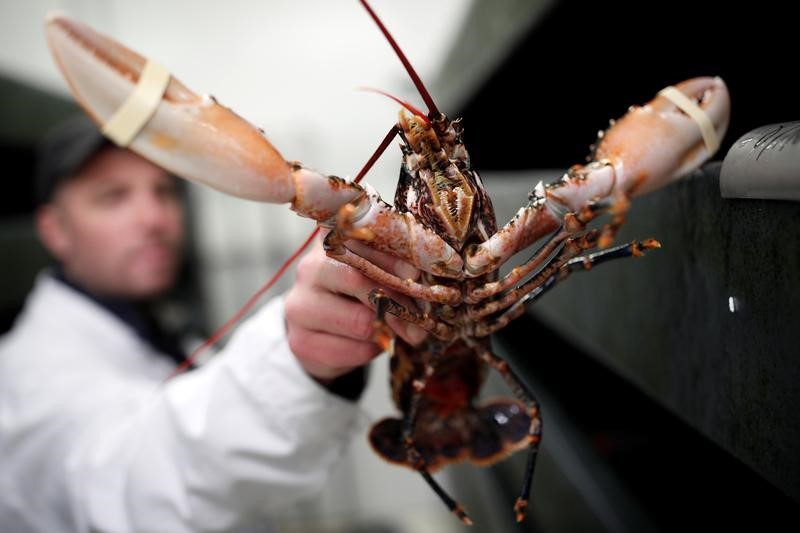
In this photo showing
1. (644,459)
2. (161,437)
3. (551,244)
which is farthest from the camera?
(644,459)

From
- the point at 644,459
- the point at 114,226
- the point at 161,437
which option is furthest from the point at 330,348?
the point at 114,226

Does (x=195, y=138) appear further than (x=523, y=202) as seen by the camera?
No

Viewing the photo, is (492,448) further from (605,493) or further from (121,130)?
(121,130)

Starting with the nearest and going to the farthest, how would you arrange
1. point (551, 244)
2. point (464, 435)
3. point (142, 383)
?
point (551, 244) → point (464, 435) → point (142, 383)

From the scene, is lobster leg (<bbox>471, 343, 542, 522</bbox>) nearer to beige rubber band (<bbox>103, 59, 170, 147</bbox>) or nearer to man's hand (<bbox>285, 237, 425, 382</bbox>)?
man's hand (<bbox>285, 237, 425, 382</bbox>)

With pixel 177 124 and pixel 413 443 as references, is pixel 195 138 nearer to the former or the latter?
pixel 177 124

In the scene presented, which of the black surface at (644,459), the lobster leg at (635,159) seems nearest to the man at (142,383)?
the lobster leg at (635,159)

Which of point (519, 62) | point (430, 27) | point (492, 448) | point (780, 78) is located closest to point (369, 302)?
point (492, 448)
